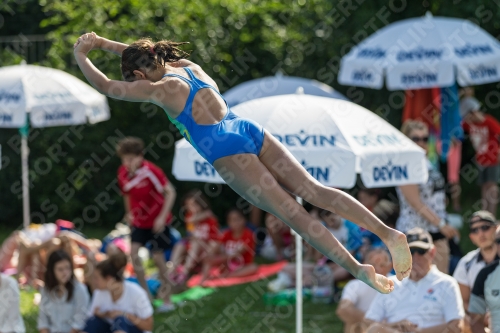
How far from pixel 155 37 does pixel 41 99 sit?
2.75m

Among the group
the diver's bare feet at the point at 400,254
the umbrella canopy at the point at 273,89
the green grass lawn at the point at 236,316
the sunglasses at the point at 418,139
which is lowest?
the green grass lawn at the point at 236,316

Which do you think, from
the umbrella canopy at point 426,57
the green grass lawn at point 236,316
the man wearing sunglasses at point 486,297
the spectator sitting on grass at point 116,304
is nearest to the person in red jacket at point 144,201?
the green grass lawn at point 236,316

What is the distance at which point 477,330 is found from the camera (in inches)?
239

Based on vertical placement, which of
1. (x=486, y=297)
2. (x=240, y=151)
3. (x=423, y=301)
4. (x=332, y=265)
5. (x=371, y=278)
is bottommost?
(x=332, y=265)

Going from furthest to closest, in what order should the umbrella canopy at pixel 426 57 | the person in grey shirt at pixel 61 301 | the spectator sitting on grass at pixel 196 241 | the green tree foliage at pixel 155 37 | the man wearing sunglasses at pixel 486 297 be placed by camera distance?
the green tree foliage at pixel 155 37
the spectator sitting on grass at pixel 196 241
the umbrella canopy at pixel 426 57
the person in grey shirt at pixel 61 301
the man wearing sunglasses at pixel 486 297

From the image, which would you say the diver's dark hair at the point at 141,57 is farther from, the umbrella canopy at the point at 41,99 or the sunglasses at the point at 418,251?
the umbrella canopy at the point at 41,99

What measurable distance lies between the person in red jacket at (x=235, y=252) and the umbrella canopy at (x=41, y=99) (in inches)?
78.2

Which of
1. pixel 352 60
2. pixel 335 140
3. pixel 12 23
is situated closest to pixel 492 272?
pixel 335 140

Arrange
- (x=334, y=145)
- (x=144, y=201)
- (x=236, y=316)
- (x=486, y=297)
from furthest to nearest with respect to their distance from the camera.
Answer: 1. (x=144, y=201)
2. (x=236, y=316)
3. (x=334, y=145)
4. (x=486, y=297)

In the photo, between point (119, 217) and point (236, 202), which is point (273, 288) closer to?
point (236, 202)

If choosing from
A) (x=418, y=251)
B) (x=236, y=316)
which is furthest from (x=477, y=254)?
(x=236, y=316)

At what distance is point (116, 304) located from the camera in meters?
7.02

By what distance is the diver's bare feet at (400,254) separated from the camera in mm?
4707

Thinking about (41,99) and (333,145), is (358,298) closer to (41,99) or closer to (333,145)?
(333,145)
